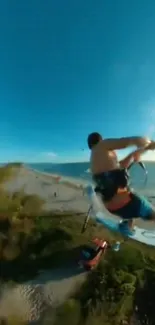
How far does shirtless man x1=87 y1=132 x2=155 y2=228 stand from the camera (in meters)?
3.12

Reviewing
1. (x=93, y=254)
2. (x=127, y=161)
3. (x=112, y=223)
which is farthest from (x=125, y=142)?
(x=93, y=254)

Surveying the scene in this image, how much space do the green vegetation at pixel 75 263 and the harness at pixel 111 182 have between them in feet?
29.5

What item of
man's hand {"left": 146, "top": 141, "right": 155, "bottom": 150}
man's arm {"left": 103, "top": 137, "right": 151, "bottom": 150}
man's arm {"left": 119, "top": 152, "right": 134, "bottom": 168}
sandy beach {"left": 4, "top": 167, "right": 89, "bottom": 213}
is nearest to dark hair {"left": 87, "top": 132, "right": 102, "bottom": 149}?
man's arm {"left": 103, "top": 137, "right": 151, "bottom": 150}

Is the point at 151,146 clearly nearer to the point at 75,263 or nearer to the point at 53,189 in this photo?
the point at 75,263

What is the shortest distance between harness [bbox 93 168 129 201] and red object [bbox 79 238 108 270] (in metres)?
10.3

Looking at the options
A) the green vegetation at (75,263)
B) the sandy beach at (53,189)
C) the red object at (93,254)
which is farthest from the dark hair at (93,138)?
the sandy beach at (53,189)

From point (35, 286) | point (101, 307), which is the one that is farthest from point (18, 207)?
point (101, 307)

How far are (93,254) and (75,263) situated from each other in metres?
1.03

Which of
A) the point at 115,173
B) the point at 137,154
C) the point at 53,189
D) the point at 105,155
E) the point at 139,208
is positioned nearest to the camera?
the point at 137,154

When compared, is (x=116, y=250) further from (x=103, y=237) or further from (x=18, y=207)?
(x=18, y=207)

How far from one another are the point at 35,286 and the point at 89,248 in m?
2.49

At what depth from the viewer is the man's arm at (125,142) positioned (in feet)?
8.44

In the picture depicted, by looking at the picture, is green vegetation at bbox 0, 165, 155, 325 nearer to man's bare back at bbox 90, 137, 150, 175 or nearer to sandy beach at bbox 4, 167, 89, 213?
sandy beach at bbox 4, 167, 89, 213

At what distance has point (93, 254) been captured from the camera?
1383 cm
